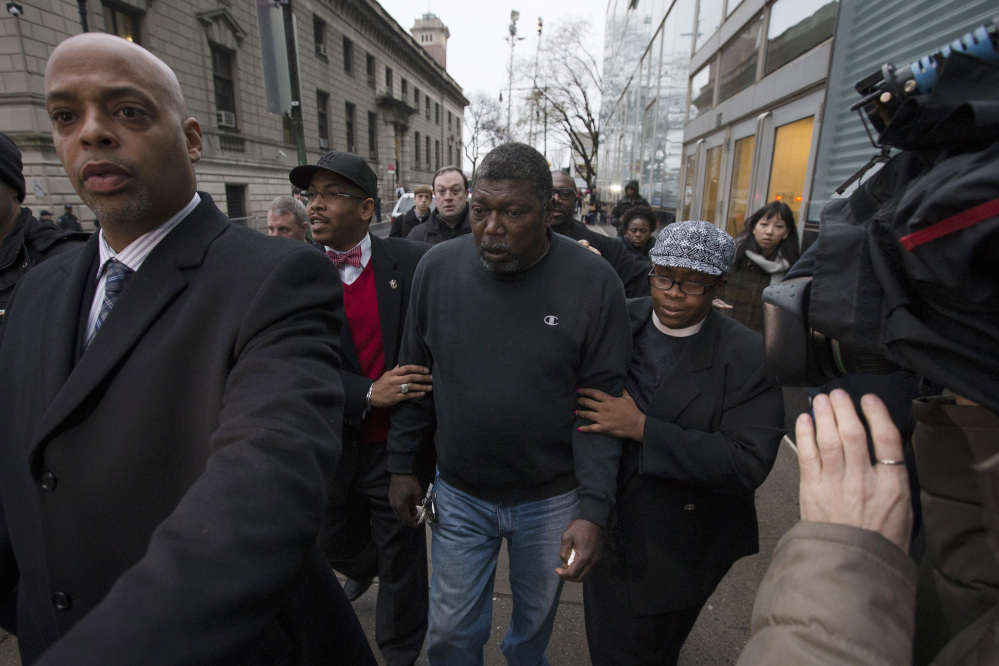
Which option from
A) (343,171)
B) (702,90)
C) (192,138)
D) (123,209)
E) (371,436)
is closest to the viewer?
(123,209)

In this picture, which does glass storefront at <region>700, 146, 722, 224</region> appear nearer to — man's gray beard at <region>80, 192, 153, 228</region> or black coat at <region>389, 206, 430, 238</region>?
black coat at <region>389, 206, 430, 238</region>

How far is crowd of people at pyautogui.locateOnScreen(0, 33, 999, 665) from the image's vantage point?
797mm

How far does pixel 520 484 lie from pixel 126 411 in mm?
1335

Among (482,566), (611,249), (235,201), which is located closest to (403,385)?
(482,566)

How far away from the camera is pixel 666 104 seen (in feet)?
48.3

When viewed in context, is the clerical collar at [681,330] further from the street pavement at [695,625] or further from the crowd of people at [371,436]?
the street pavement at [695,625]

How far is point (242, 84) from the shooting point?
18609mm

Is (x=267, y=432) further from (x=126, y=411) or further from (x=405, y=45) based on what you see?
(x=405, y=45)

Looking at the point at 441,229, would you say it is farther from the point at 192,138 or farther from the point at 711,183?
the point at 711,183

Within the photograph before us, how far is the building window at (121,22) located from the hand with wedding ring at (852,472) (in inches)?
Answer: 717

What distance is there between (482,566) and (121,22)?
18.7 meters

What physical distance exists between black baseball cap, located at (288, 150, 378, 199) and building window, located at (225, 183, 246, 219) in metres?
17.5

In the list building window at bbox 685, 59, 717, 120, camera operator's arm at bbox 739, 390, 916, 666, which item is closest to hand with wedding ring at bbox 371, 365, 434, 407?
camera operator's arm at bbox 739, 390, 916, 666

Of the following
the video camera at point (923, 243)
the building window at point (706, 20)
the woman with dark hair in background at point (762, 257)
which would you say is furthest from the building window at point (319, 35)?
the video camera at point (923, 243)
